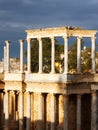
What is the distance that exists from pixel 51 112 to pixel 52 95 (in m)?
1.20

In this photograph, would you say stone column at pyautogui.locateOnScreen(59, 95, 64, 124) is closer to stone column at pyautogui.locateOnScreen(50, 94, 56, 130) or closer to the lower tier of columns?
the lower tier of columns

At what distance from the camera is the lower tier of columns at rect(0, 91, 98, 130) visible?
34750 millimetres

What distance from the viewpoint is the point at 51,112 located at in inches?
1372

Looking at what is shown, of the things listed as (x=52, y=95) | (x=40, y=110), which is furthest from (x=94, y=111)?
(x=40, y=110)

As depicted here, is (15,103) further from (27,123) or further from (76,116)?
(76,116)

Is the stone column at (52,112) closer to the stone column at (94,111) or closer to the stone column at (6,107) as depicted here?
the stone column at (94,111)

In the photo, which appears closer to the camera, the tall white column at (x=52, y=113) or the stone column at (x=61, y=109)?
the tall white column at (x=52, y=113)

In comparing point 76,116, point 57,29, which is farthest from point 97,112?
point 57,29

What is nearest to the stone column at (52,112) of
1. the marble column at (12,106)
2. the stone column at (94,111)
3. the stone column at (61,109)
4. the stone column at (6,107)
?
the stone column at (61,109)

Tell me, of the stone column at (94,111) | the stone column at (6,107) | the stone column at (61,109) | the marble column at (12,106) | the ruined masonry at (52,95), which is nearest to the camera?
the ruined masonry at (52,95)

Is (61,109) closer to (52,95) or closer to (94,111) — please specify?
(52,95)

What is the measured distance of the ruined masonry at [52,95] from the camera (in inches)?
1348

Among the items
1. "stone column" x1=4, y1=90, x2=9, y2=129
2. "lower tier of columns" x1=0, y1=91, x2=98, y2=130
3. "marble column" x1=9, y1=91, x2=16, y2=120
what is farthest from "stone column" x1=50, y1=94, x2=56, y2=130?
"marble column" x1=9, y1=91, x2=16, y2=120

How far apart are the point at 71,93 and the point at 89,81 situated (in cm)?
166
